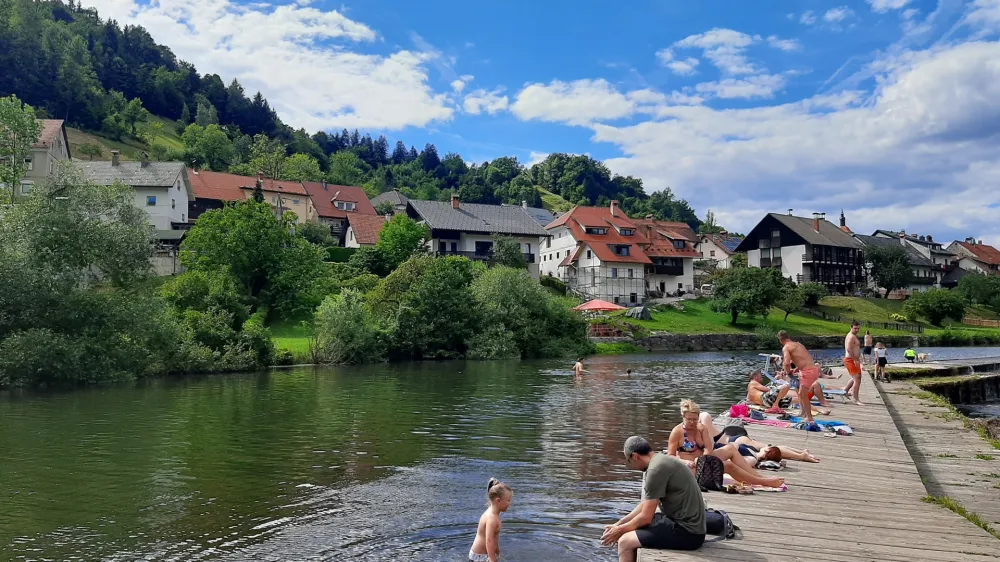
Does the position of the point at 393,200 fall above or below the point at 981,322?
above

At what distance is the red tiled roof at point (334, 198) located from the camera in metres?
108

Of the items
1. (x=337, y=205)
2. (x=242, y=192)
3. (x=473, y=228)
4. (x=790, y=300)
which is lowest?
(x=790, y=300)

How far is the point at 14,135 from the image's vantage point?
6769 cm

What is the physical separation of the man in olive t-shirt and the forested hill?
413ft

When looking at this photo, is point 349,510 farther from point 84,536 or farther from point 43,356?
point 43,356

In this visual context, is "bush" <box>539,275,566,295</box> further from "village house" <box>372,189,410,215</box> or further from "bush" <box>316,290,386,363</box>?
"village house" <box>372,189,410,215</box>

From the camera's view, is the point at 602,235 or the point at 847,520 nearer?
the point at 847,520

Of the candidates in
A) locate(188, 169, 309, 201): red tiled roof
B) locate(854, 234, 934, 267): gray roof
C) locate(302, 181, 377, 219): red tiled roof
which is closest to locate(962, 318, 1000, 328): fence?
locate(854, 234, 934, 267): gray roof

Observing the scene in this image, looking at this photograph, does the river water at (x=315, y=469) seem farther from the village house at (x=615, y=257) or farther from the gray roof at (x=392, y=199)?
the gray roof at (x=392, y=199)

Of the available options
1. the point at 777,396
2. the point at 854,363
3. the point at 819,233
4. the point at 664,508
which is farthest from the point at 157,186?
the point at 819,233

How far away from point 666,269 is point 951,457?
265 feet

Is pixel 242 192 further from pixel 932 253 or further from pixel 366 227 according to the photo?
pixel 932 253

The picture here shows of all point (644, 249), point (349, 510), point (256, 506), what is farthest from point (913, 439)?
point (644, 249)

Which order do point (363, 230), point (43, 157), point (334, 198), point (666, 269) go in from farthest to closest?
point (334, 198), point (666, 269), point (363, 230), point (43, 157)
